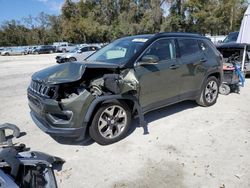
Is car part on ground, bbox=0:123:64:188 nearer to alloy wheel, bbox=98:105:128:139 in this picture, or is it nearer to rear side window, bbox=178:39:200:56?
alloy wheel, bbox=98:105:128:139

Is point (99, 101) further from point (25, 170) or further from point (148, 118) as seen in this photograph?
point (148, 118)

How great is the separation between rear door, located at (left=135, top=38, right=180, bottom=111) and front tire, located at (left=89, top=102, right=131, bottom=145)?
16.6 inches

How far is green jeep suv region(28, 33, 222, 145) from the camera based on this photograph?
367cm

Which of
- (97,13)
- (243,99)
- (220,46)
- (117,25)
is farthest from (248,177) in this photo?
(97,13)

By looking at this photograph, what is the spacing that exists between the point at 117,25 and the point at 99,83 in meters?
45.5

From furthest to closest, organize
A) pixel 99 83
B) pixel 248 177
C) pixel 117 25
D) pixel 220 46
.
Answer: pixel 117 25, pixel 220 46, pixel 99 83, pixel 248 177

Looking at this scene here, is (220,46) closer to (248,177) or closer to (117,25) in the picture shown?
(248,177)

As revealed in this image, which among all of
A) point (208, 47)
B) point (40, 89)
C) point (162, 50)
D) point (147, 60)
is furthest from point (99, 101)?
point (208, 47)

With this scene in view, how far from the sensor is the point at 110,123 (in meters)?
4.06

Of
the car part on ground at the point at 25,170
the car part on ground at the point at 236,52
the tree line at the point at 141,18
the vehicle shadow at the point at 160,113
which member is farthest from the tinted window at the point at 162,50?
the tree line at the point at 141,18

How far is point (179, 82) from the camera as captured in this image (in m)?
4.96

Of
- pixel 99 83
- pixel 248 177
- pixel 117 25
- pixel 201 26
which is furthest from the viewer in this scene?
pixel 117 25

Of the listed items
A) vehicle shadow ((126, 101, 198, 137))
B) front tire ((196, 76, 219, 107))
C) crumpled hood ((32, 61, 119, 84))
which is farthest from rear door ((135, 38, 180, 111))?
front tire ((196, 76, 219, 107))

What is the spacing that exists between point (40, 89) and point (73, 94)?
56cm
